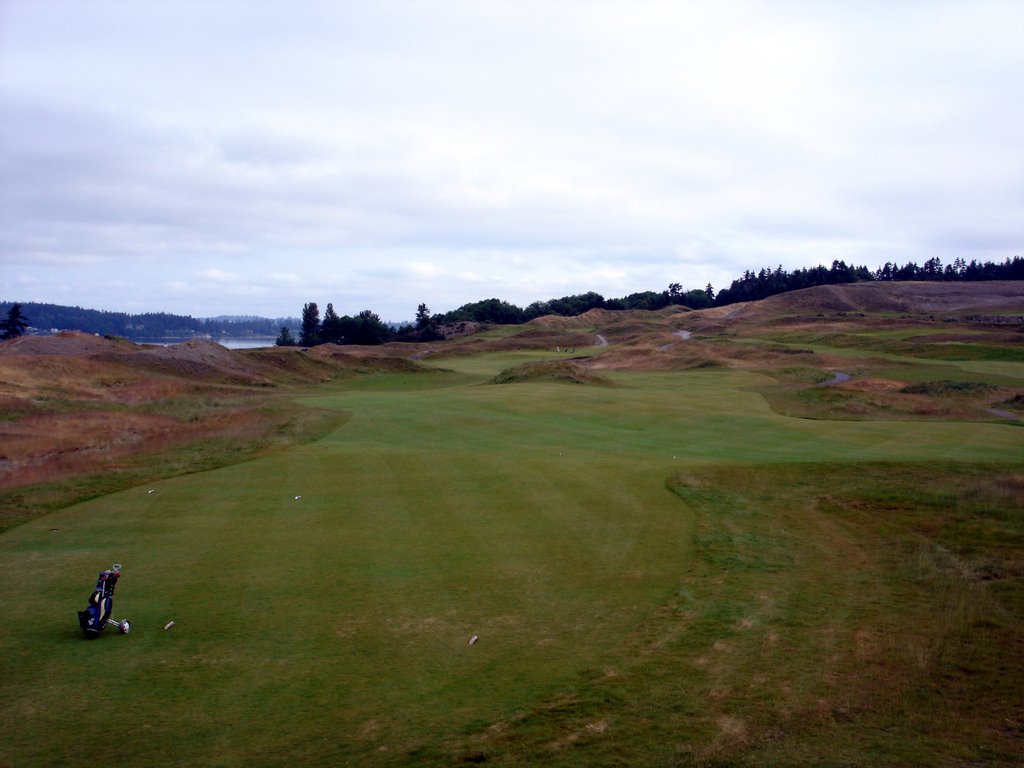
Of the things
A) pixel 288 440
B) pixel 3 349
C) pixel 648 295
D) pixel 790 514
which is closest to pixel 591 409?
pixel 288 440

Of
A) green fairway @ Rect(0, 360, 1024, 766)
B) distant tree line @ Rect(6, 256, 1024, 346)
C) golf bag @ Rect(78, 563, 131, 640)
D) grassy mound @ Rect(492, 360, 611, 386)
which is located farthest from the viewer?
distant tree line @ Rect(6, 256, 1024, 346)

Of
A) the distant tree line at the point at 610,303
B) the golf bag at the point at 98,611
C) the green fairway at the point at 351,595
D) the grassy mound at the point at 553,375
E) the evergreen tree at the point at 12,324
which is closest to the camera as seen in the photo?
the green fairway at the point at 351,595

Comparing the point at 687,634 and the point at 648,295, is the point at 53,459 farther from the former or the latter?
the point at 648,295

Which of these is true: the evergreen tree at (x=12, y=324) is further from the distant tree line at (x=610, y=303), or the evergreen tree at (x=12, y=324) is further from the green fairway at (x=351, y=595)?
the green fairway at (x=351, y=595)

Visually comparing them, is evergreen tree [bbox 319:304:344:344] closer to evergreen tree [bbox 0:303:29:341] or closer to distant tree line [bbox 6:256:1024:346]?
distant tree line [bbox 6:256:1024:346]

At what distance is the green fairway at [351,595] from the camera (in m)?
8.82

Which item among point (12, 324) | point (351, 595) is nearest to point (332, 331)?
point (12, 324)

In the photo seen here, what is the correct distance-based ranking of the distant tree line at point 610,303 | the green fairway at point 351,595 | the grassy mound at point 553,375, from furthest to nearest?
the distant tree line at point 610,303
the grassy mound at point 553,375
the green fairway at point 351,595

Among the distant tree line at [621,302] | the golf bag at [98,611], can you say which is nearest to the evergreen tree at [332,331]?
the distant tree line at [621,302]

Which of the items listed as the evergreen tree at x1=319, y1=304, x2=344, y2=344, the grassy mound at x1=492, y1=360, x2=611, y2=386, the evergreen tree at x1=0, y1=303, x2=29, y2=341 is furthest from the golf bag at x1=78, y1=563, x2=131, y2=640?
the evergreen tree at x1=319, y1=304, x2=344, y2=344

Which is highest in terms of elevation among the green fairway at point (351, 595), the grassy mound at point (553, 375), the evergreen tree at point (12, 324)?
the evergreen tree at point (12, 324)

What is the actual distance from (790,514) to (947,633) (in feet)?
25.2

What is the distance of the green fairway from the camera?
28.9 ft

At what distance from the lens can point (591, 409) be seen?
3834 cm
